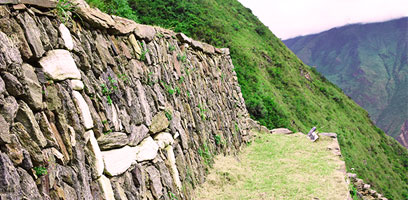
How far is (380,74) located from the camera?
156125mm

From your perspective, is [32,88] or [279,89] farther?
[279,89]

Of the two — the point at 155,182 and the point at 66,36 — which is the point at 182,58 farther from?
the point at 66,36

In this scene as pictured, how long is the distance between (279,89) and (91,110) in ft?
79.9

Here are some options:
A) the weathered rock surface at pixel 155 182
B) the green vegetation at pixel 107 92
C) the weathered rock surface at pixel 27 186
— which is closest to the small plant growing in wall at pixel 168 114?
the weathered rock surface at pixel 155 182

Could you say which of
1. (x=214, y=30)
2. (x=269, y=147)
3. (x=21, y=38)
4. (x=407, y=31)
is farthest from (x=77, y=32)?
(x=407, y=31)

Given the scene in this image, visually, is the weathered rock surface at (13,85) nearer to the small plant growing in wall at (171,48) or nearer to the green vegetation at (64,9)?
the green vegetation at (64,9)

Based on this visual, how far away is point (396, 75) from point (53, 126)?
570ft

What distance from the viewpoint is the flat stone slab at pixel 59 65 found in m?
3.74

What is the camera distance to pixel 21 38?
342cm

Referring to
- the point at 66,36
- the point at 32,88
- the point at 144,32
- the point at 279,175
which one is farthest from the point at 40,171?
the point at 279,175

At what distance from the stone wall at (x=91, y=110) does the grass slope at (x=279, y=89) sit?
1257 centimetres

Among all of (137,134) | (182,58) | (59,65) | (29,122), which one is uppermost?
(182,58)

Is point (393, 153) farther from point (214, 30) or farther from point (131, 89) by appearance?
point (131, 89)

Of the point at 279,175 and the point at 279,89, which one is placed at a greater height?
the point at 279,89
